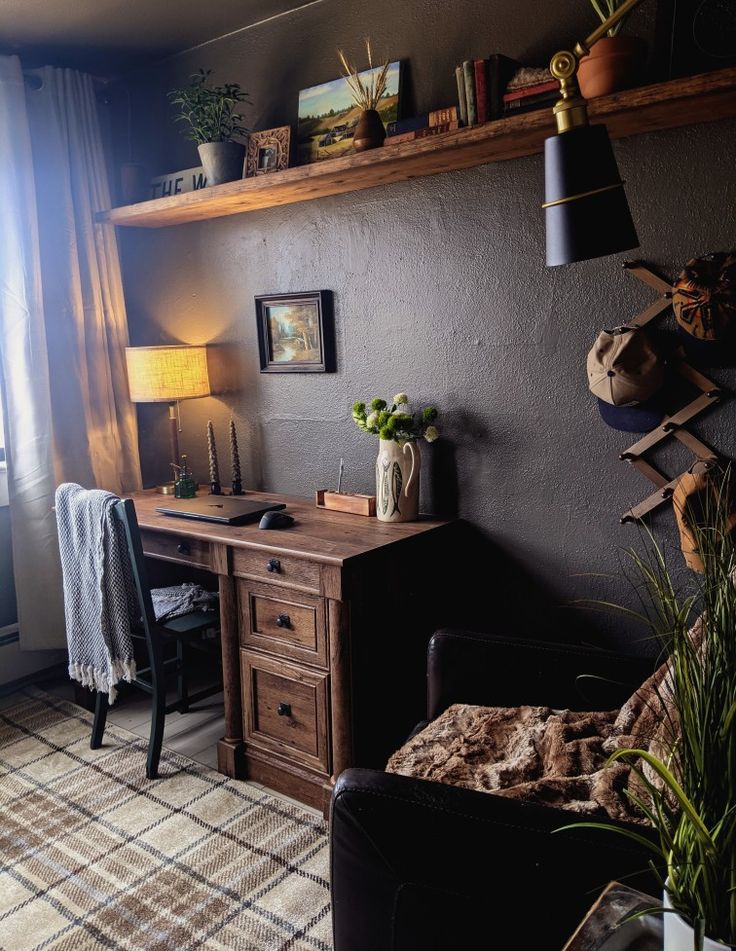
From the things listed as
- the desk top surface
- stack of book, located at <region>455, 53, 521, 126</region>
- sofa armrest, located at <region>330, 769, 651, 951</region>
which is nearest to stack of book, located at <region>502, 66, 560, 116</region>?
stack of book, located at <region>455, 53, 521, 126</region>

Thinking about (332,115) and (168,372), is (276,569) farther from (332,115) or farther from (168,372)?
(332,115)

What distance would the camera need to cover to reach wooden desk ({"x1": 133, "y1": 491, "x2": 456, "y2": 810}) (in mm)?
2289

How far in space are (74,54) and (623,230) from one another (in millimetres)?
2757

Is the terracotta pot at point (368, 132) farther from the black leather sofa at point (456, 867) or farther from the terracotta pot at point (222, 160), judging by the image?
the black leather sofa at point (456, 867)

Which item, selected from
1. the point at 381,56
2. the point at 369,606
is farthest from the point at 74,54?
the point at 369,606

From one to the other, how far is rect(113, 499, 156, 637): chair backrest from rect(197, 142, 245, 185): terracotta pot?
3.92 feet

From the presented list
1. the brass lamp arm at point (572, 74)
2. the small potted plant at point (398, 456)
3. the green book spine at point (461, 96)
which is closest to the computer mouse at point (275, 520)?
the small potted plant at point (398, 456)

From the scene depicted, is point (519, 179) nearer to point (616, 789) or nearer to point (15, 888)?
point (616, 789)

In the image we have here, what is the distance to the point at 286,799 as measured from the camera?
8.16ft

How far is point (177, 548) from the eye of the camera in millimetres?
2676

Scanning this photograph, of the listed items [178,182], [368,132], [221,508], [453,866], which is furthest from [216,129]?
[453,866]

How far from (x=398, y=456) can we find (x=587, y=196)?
143 centimetres

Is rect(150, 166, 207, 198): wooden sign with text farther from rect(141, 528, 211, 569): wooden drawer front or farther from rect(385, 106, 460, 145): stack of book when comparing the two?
rect(141, 528, 211, 569): wooden drawer front

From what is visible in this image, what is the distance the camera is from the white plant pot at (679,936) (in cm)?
88
